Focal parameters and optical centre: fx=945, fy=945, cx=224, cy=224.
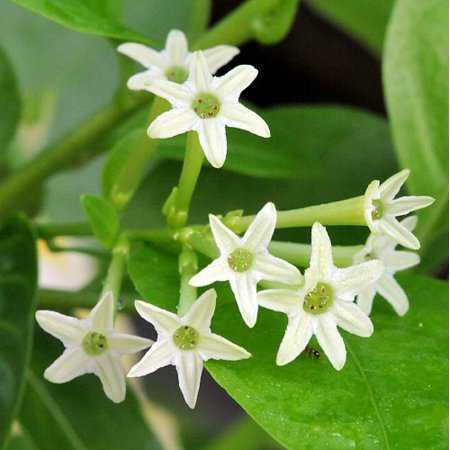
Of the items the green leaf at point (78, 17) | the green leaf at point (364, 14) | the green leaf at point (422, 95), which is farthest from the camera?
the green leaf at point (364, 14)

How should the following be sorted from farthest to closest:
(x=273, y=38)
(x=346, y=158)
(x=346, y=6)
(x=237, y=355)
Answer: (x=346, y=6) → (x=346, y=158) → (x=273, y=38) → (x=237, y=355)

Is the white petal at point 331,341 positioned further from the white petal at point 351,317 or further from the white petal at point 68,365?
the white petal at point 68,365

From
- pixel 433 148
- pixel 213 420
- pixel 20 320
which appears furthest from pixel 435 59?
pixel 213 420

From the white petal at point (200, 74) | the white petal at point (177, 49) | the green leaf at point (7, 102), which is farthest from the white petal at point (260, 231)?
the green leaf at point (7, 102)

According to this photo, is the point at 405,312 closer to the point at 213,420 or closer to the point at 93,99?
the point at 93,99

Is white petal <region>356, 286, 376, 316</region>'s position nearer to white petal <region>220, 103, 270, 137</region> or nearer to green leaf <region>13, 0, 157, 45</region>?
white petal <region>220, 103, 270, 137</region>
